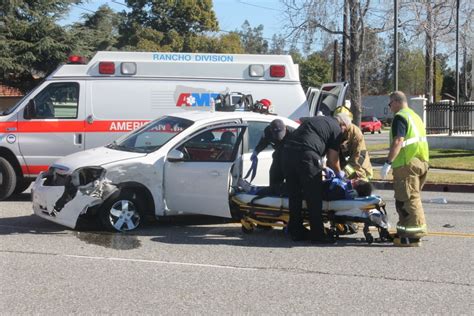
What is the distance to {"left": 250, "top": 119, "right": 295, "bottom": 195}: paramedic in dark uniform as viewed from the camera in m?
8.17

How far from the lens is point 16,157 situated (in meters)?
10.9

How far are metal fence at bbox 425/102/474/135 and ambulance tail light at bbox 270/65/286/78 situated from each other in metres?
15.5

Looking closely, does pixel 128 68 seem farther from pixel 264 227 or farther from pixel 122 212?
pixel 264 227

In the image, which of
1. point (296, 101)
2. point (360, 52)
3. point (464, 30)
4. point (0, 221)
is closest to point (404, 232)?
point (296, 101)

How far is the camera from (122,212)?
8.33m

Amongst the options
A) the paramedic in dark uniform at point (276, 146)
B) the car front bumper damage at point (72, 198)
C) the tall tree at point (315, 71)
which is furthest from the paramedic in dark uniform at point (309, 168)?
the tall tree at point (315, 71)

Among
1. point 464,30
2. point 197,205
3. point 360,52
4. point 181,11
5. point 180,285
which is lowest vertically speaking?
point 180,285

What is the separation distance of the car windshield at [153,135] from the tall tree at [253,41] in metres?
92.6

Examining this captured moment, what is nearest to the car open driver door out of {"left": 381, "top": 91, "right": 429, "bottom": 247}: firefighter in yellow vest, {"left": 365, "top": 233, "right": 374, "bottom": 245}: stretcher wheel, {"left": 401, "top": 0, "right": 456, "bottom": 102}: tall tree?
{"left": 365, "top": 233, "right": 374, "bottom": 245}: stretcher wheel

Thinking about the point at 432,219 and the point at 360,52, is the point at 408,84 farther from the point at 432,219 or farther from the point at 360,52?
the point at 432,219

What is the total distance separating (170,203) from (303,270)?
99.5 inches

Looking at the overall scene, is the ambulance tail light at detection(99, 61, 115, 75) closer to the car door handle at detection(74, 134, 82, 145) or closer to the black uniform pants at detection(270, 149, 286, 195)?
the car door handle at detection(74, 134, 82, 145)

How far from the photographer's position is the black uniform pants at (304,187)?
7.62 m

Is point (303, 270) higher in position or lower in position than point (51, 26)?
lower
